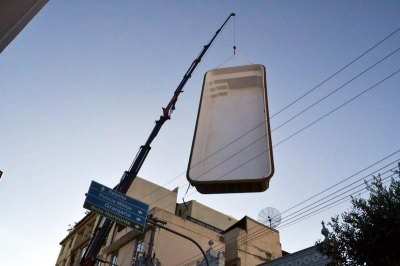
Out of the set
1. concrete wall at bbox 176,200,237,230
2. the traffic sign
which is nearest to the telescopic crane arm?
the traffic sign

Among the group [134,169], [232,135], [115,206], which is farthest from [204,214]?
[232,135]

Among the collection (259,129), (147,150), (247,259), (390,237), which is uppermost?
(147,150)

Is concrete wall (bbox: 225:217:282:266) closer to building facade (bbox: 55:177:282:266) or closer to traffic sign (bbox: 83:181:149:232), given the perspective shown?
building facade (bbox: 55:177:282:266)

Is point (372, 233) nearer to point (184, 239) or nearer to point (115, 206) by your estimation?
point (115, 206)

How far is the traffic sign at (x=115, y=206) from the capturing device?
997cm

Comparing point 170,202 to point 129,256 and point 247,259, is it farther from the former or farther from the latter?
point 247,259

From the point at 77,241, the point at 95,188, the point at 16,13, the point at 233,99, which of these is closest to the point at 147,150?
the point at 95,188

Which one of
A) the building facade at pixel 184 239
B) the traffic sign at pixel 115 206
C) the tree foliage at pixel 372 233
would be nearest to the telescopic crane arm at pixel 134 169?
the building facade at pixel 184 239

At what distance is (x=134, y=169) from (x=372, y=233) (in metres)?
11.5

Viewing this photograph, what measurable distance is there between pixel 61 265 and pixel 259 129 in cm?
4168

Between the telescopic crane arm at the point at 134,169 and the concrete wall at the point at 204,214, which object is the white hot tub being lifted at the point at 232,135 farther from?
the concrete wall at the point at 204,214

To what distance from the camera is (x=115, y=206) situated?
10.2 metres

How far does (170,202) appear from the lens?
28.9m

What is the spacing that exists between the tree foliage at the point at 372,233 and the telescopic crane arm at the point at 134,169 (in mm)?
10111
